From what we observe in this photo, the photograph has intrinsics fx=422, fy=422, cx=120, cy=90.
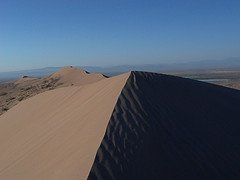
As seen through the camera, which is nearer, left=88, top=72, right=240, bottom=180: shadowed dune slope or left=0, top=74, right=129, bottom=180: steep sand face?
left=88, top=72, right=240, bottom=180: shadowed dune slope

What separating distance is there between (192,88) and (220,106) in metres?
0.95

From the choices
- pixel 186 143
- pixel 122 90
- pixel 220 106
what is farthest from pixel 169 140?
pixel 220 106

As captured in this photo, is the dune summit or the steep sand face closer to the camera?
the dune summit

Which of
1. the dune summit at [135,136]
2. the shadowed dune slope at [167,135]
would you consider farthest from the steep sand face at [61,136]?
the shadowed dune slope at [167,135]

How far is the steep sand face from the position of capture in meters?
8.23

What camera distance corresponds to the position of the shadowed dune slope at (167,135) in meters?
7.77

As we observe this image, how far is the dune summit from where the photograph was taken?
787cm

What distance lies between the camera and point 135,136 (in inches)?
333

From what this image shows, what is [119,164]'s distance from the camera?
767 centimetres

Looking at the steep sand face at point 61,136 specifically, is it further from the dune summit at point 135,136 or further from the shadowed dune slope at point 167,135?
the shadowed dune slope at point 167,135

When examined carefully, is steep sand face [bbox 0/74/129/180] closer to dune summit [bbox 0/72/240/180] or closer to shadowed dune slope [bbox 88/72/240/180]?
dune summit [bbox 0/72/240/180]

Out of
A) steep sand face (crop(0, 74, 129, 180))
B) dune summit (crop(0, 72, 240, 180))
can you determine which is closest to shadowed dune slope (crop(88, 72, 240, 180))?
dune summit (crop(0, 72, 240, 180))

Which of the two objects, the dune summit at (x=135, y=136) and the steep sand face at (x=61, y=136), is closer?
the dune summit at (x=135, y=136)

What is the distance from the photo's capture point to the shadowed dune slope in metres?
7.77
